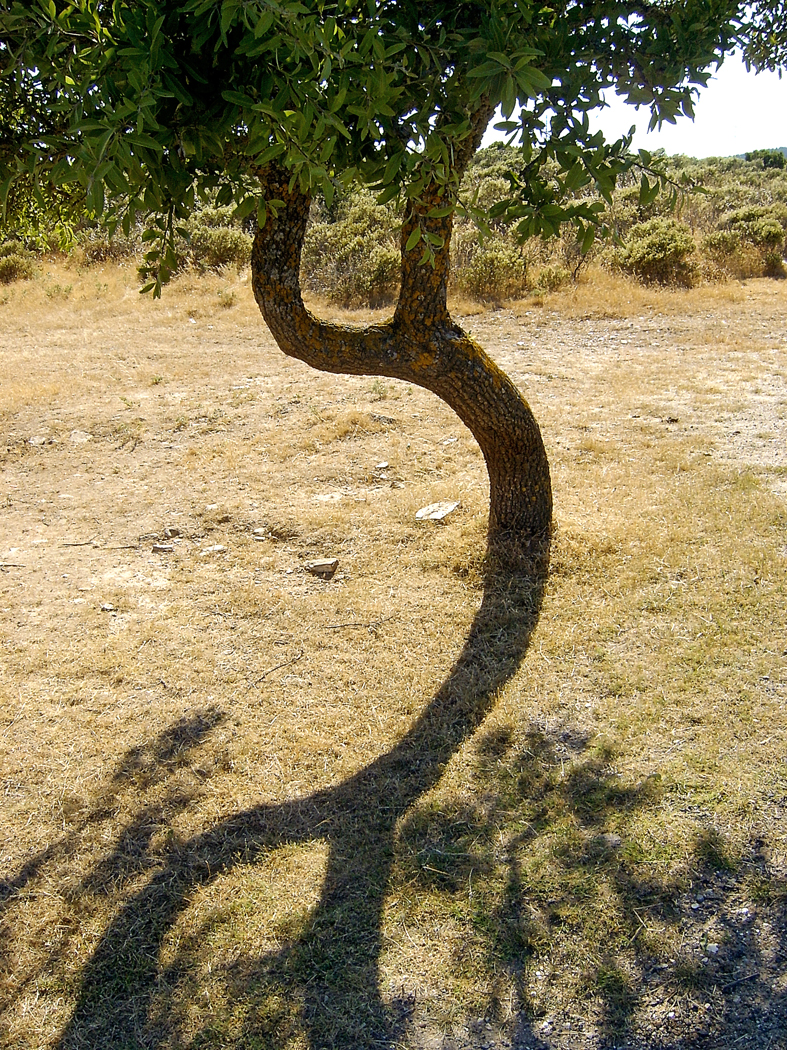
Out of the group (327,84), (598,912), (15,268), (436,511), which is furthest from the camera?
(15,268)

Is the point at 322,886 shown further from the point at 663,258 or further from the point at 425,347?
the point at 663,258

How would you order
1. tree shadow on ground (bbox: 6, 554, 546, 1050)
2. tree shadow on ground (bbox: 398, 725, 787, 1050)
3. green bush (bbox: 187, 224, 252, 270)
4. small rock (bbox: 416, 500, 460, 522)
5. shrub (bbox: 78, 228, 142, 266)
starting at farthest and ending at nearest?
1. shrub (bbox: 78, 228, 142, 266)
2. green bush (bbox: 187, 224, 252, 270)
3. small rock (bbox: 416, 500, 460, 522)
4. tree shadow on ground (bbox: 6, 554, 546, 1050)
5. tree shadow on ground (bbox: 398, 725, 787, 1050)

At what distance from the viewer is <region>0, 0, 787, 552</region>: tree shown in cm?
219

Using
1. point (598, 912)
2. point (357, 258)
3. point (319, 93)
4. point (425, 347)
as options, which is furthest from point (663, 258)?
point (598, 912)

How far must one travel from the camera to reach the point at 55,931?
3.06 metres

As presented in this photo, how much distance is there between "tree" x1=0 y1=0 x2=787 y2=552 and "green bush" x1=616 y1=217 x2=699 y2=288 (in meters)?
8.39

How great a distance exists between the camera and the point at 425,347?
14.7 feet

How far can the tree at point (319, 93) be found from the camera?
2.19 meters

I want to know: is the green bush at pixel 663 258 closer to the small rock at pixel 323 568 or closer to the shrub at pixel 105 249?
the small rock at pixel 323 568

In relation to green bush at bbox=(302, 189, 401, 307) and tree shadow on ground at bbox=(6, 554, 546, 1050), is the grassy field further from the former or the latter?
green bush at bbox=(302, 189, 401, 307)

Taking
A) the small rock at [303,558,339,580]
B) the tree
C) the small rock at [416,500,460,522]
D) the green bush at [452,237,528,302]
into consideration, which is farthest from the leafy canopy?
the green bush at [452,237,528,302]

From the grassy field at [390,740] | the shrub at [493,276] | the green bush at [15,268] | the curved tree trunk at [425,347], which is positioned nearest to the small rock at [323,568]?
the grassy field at [390,740]

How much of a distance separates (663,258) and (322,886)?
37.2 feet

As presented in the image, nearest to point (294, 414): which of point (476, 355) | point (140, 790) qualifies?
point (476, 355)
